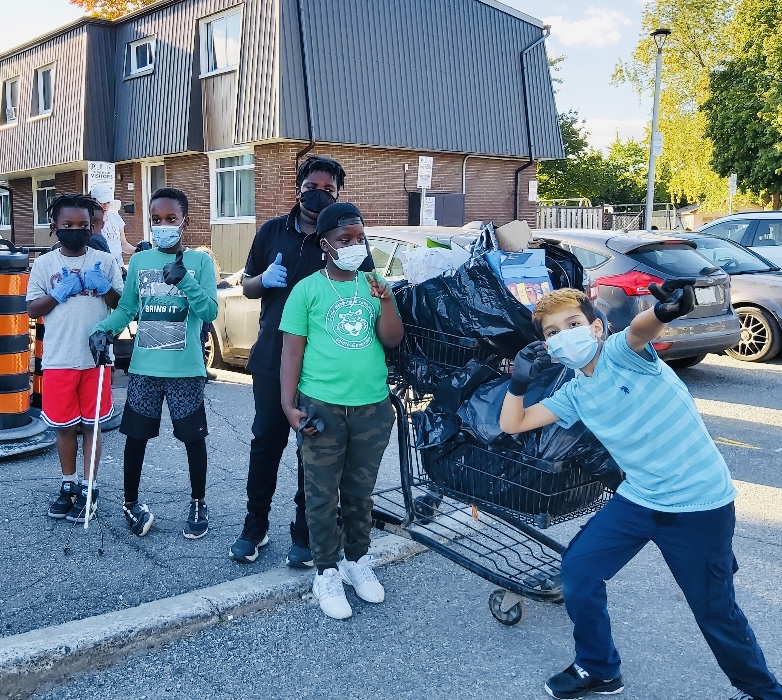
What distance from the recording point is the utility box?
19609 mm

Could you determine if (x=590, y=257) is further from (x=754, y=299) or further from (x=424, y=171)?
Result: (x=424, y=171)

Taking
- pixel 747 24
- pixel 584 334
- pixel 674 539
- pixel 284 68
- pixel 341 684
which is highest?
pixel 747 24

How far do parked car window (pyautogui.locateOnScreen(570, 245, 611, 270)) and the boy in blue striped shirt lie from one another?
5890mm

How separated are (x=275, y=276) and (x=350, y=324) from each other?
0.47m

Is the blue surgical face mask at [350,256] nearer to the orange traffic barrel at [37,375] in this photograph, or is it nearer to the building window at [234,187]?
the orange traffic barrel at [37,375]

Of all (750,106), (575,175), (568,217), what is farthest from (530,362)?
(575,175)

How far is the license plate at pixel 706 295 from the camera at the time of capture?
28.5ft

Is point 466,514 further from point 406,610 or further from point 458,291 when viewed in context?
point 458,291

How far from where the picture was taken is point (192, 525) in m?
4.36

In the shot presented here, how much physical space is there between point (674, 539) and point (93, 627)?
7.41 feet

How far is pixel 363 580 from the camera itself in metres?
3.74

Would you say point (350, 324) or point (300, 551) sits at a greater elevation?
point (350, 324)

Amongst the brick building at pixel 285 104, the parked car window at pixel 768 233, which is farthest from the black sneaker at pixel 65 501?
the brick building at pixel 285 104

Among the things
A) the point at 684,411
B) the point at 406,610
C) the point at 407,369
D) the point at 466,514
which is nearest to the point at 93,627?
the point at 406,610
